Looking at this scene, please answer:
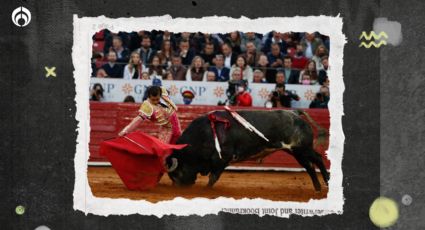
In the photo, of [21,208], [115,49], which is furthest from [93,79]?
[21,208]

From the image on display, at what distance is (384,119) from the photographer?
5949mm

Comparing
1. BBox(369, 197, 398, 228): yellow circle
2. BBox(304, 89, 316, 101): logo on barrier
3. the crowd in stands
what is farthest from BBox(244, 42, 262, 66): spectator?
BBox(369, 197, 398, 228): yellow circle

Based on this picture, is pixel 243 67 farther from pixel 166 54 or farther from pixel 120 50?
pixel 120 50

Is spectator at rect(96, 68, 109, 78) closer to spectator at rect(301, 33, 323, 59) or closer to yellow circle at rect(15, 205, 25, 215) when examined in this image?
yellow circle at rect(15, 205, 25, 215)

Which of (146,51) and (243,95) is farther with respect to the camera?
(243,95)

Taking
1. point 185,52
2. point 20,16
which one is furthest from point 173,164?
point 20,16

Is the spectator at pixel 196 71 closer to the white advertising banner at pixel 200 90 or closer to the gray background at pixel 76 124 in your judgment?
the white advertising banner at pixel 200 90

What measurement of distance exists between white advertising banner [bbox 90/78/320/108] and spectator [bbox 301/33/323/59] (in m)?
0.31

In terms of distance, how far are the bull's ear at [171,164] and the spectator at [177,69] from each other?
692 millimetres

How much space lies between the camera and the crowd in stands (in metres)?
6.07

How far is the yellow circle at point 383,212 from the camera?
19.6 feet

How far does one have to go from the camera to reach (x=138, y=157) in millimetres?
6156

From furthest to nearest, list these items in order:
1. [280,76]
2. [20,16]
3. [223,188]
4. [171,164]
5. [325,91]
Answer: [280,76], [171,164], [325,91], [223,188], [20,16]

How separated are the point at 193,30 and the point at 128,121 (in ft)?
3.26
